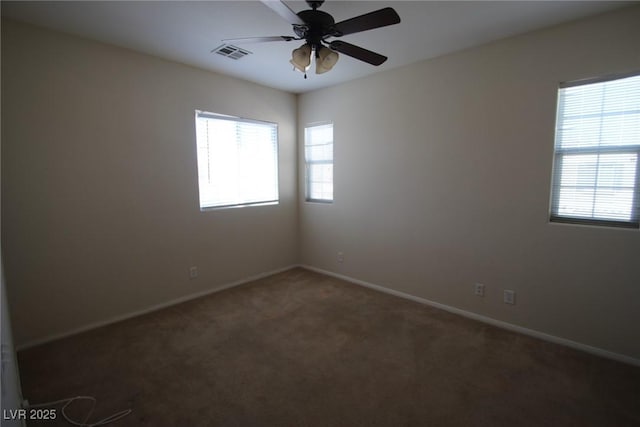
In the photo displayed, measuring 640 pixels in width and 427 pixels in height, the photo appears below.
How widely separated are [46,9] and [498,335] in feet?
14.6

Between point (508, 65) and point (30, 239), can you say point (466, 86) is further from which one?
point (30, 239)

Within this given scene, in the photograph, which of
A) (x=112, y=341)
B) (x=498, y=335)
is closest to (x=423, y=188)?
(x=498, y=335)

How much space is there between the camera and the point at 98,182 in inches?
111

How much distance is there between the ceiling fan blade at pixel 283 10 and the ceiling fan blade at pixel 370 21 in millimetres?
246

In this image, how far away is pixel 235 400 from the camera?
1978 millimetres

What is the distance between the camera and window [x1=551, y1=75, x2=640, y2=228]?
227 cm

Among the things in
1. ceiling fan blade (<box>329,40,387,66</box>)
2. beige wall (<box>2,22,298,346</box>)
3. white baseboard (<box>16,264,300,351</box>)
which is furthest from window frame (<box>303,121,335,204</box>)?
ceiling fan blade (<box>329,40,387,66</box>)

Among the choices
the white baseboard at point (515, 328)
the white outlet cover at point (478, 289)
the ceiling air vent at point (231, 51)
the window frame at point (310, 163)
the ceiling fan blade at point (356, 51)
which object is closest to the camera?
the ceiling fan blade at point (356, 51)

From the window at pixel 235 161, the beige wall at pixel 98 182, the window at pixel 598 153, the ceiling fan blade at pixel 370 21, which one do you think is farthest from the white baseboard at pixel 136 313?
the window at pixel 598 153

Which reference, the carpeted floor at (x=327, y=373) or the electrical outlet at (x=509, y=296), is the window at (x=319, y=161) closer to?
the carpeted floor at (x=327, y=373)

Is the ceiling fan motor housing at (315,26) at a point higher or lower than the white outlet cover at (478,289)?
higher

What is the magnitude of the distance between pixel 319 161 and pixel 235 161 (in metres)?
1.18

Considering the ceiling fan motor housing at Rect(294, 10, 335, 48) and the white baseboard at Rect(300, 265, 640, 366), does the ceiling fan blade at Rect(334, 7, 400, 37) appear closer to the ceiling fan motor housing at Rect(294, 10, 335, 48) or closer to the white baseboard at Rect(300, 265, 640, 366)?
the ceiling fan motor housing at Rect(294, 10, 335, 48)

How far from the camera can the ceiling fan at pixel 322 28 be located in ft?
5.43
